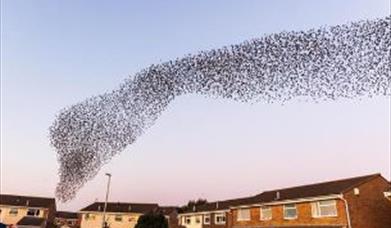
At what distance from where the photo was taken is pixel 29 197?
255 feet

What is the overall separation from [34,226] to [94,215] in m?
12.1

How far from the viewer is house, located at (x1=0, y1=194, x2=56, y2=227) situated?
69.9 meters

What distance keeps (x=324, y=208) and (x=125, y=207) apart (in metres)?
52.3

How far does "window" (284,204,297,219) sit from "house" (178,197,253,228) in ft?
34.7

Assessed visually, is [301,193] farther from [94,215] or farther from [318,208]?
[94,215]

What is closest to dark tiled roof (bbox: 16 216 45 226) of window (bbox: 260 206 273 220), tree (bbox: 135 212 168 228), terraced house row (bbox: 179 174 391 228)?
tree (bbox: 135 212 168 228)

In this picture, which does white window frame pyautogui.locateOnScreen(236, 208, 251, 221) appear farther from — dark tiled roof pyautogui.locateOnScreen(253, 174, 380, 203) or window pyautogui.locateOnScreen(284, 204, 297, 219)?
window pyautogui.locateOnScreen(284, 204, 297, 219)

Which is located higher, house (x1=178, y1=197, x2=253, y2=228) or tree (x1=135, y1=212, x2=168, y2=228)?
house (x1=178, y1=197, x2=253, y2=228)

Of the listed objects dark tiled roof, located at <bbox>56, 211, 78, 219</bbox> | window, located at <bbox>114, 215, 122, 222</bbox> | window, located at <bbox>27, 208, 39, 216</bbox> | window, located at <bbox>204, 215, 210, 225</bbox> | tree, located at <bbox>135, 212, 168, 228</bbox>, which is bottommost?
tree, located at <bbox>135, 212, 168, 228</bbox>

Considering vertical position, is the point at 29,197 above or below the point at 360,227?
above

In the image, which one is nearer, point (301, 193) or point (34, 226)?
point (301, 193)

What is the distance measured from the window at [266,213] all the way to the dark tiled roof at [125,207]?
37.0 meters

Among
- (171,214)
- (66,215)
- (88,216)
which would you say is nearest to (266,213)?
(171,214)

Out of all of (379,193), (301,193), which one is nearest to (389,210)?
(379,193)
